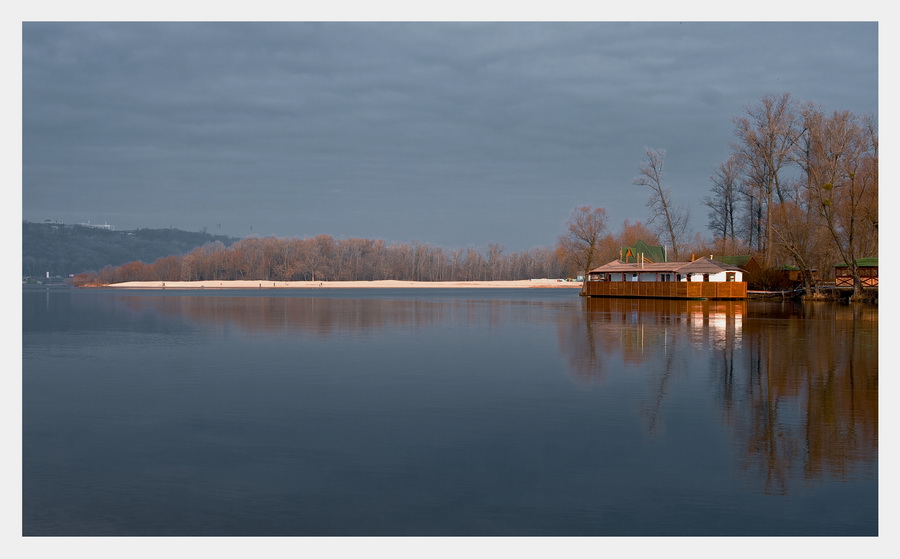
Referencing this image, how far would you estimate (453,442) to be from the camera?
9.16 meters

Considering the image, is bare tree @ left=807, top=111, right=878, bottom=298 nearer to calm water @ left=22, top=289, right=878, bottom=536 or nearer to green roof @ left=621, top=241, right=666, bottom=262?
green roof @ left=621, top=241, right=666, bottom=262

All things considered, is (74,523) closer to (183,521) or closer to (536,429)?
(183,521)

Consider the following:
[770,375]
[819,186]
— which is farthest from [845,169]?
[770,375]

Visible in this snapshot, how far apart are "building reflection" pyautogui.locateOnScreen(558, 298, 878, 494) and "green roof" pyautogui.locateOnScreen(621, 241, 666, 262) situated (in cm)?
4208

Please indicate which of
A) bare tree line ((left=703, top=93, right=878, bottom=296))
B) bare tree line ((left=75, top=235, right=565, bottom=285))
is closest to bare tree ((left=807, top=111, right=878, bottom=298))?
bare tree line ((left=703, top=93, right=878, bottom=296))

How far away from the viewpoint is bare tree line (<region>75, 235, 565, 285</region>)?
165m

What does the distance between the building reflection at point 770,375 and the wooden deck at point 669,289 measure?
893 inches

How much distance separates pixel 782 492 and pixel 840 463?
1339 millimetres

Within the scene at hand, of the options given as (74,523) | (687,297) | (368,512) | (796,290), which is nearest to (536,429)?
(368,512)

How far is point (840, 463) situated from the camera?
8148 millimetres

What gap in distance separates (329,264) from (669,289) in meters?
121

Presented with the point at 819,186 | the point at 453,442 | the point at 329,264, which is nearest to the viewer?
the point at 453,442

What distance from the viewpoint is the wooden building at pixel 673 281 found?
5212 centimetres

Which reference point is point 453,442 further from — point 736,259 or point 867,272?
point 736,259
